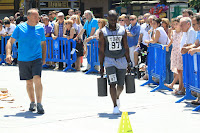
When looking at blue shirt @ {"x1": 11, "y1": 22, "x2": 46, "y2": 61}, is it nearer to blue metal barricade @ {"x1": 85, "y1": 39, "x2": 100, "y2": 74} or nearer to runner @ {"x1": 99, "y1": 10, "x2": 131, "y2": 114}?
runner @ {"x1": 99, "y1": 10, "x2": 131, "y2": 114}

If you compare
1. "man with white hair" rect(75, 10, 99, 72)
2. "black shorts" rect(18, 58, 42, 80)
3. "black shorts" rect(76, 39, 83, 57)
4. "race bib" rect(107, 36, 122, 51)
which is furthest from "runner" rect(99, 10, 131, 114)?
"black shorts" rect(76, 39, 83, 57)

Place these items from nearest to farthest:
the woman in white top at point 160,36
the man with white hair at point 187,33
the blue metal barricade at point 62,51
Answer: the man with white hair at point 187,33
the woman in white top at point 160,36
the blue metal barricade at point 62,51

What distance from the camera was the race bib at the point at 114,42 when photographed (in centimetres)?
880

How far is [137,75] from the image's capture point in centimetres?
1421

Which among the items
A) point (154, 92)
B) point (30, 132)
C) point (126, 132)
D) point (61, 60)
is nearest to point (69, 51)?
point (61, 60)

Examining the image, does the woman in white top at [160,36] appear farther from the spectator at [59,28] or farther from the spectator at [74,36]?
the spectator at [59,28]

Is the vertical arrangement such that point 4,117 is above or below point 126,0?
below

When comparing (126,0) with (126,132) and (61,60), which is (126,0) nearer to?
(61,60)

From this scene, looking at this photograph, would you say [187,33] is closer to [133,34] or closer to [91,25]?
[133,34]

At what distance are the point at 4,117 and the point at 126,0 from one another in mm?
33794

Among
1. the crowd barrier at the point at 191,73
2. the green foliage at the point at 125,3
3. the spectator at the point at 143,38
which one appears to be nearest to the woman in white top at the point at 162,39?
the spectator at the point at 143,38

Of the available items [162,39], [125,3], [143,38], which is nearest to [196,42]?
[162,39]

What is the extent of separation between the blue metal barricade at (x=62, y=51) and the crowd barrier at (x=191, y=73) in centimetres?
711

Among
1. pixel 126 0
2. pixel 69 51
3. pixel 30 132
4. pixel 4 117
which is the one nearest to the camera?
pixel 30 132
